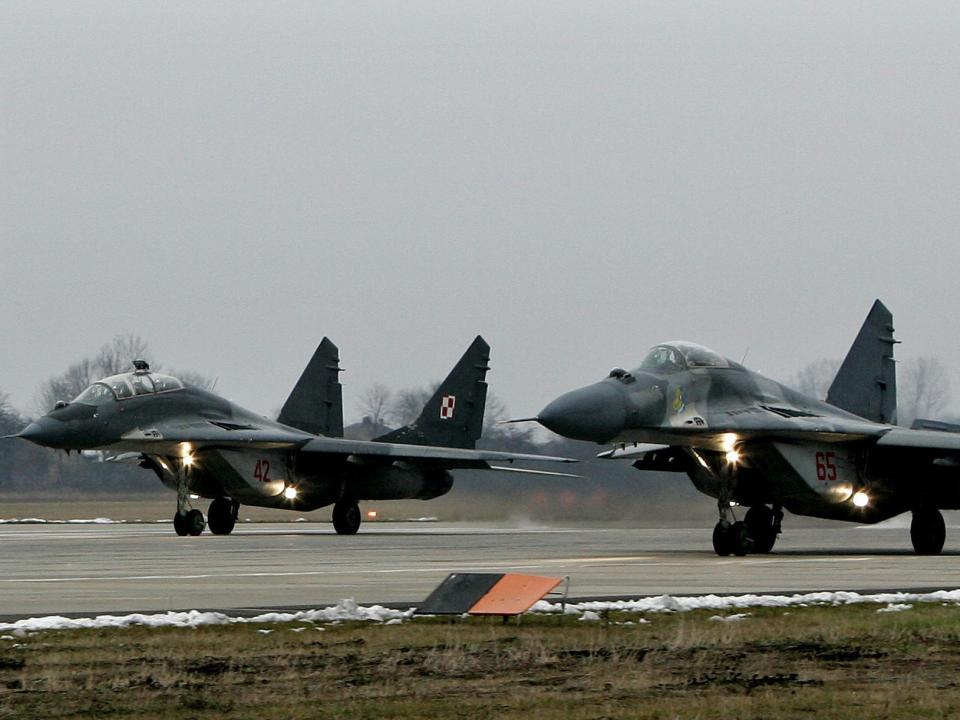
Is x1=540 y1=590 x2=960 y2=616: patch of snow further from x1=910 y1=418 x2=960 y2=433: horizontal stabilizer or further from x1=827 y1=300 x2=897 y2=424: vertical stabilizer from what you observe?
x1=827 y1=300 x2=897 y2=424: vertical stabilizer

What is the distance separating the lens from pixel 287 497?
1442 inches

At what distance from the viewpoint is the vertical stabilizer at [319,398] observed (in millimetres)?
40125

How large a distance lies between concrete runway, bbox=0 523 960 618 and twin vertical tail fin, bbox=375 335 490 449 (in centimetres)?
806

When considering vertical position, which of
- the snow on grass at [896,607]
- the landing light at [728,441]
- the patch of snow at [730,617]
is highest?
the landing light at [728,441]

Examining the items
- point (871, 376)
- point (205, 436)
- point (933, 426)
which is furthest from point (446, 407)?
point (933, 426)

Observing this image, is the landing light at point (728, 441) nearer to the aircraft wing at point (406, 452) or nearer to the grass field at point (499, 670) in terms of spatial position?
the grass field at point (499, 670)

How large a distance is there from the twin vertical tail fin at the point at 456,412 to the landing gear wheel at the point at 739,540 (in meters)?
18.0

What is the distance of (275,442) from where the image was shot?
115 ft

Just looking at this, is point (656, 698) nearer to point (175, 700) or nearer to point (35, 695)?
point (175, 700)

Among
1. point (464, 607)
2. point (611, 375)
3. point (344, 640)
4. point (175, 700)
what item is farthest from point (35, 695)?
point (611, 375)

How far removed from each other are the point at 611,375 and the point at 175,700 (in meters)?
16.0

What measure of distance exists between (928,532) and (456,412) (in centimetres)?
1790

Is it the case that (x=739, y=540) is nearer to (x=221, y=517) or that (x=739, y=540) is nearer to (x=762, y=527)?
(x=762, y=527)

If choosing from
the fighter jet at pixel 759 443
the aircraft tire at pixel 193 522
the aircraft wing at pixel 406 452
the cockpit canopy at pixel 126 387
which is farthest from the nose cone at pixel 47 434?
the fighter jet at pixel 759 443
